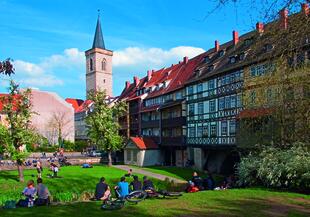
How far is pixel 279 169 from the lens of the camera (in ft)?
59.8

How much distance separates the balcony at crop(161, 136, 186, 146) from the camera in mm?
43450

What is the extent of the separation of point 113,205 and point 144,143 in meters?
36.0

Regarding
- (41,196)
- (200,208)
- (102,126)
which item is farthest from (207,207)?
(102,126)

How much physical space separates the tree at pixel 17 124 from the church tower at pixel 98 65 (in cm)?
7589

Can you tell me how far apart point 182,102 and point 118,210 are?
31972 mm

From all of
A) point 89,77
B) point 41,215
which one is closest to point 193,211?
point 41,215

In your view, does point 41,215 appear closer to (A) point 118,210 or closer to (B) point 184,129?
(A) point 118,210

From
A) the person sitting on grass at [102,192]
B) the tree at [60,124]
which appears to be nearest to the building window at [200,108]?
the person sitting on grass at [102,192]

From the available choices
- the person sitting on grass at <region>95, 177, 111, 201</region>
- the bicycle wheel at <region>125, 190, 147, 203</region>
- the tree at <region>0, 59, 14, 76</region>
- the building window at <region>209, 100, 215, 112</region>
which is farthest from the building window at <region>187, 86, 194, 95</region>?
the tree at <region>0, 59, 14, 76</region>

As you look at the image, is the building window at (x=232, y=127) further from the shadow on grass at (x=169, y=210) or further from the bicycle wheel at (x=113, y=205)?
the bicycle wheel at (x=113, y=205)

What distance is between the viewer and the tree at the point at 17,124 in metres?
31.2

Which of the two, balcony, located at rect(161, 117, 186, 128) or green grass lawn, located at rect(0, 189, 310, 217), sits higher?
balcony, located at rect(161, 117, 186, 128)

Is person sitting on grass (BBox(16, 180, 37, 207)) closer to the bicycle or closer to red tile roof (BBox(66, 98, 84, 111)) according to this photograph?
the bicycle

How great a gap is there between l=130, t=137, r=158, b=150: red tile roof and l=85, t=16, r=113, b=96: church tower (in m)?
60.4
